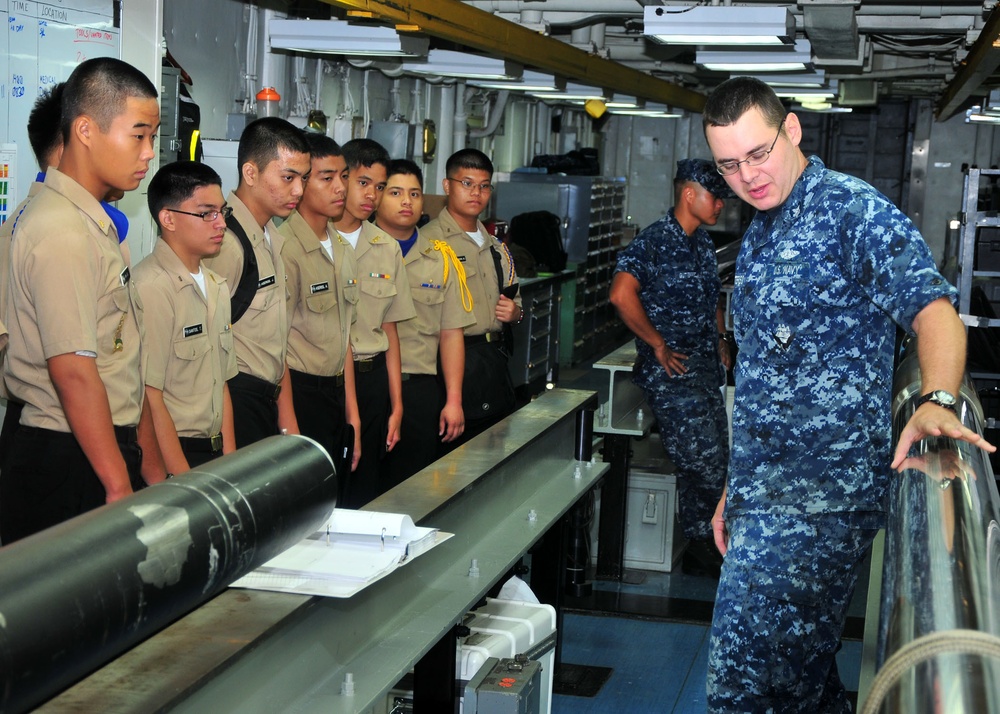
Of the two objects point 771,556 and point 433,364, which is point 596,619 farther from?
point 771,556

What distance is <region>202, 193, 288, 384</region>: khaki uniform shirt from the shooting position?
3.43m

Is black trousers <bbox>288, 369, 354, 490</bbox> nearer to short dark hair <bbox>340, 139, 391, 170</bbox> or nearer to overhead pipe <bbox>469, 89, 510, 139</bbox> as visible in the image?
short dark hair <bbox>340, 139, 391, 170</bbox>

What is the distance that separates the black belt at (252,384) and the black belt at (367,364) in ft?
2.53

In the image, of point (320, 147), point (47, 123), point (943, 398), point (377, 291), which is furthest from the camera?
point (377, 291)

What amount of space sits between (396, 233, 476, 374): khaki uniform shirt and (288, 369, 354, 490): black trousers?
0.64 metres

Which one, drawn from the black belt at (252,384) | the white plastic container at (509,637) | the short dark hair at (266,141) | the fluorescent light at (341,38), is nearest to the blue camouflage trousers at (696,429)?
the black belt at (252,384)

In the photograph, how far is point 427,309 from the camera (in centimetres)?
463

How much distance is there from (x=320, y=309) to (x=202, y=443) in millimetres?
877

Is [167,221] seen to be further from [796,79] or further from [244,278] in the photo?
[796,79]

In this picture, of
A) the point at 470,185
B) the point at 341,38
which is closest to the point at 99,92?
the point at 470,185

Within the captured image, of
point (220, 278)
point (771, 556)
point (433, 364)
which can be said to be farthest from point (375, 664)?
point (433, 364)

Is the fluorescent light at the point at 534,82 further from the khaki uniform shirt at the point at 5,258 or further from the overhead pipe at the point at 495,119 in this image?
the khaki uniform shirt at the point at 5,258

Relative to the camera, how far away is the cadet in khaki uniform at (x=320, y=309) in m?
3.90

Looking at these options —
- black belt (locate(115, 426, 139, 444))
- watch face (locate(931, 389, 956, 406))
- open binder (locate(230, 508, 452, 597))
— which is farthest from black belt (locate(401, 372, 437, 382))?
watch face (locate(931, 389, 956, 406))
